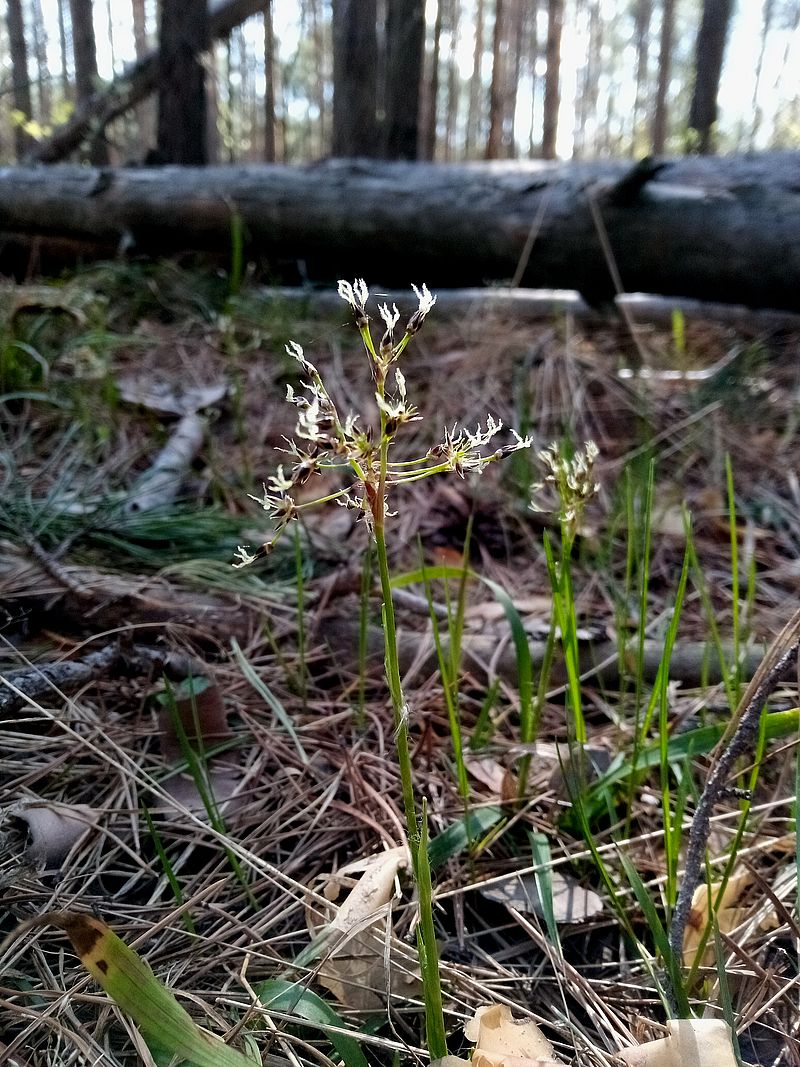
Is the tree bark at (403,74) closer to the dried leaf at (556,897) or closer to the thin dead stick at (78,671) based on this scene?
the thin dead stick at (78,671)

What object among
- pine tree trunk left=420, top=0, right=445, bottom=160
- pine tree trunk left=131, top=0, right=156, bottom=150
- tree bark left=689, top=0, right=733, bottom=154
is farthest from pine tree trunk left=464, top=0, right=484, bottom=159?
tree bark left=689, top=0, right=733, bottom=154

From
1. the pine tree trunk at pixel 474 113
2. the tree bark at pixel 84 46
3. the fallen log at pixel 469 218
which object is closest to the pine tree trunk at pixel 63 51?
the tree bark at pixel 84 46

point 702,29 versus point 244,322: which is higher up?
Result: point 702,29

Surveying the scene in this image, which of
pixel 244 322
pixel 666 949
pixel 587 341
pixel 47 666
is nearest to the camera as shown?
pixel 666 949

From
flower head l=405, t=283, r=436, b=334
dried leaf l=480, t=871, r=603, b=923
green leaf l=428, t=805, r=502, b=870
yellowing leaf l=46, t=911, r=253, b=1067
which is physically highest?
flower head l=405, t=283, r=436, b=334

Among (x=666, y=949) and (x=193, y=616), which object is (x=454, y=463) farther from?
(x=193, y=616)

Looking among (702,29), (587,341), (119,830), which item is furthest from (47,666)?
(702,29)

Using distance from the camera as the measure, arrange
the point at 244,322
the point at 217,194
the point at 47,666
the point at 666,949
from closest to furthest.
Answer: the point at 666,949
the point at 47,666
the point at 244,322
the point at 217,194

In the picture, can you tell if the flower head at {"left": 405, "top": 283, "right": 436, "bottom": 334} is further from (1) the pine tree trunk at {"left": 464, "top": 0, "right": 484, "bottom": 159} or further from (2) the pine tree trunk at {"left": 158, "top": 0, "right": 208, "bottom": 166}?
(1) the pine tree trunk at {"left": 464, "top": 0, "right": 484, "bottom": 159}
